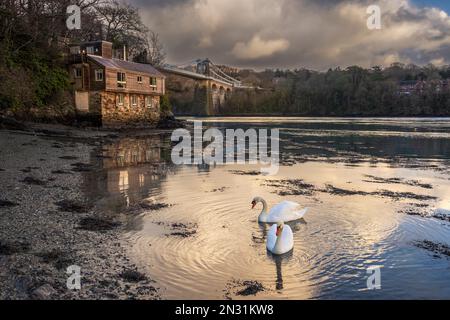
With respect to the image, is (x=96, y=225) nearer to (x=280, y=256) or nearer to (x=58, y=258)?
(x=58, y=258)

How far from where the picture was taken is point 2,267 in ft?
20.6

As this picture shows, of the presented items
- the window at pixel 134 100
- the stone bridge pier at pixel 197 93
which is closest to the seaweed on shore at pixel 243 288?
the window at pixel 134 100

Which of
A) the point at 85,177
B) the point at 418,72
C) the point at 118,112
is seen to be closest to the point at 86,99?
the point at 118,112

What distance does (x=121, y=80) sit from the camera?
134 feet

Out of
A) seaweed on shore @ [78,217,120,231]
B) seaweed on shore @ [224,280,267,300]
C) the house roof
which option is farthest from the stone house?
seaweed on shore @ [224,280,267,300]

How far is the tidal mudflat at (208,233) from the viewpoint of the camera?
628cm

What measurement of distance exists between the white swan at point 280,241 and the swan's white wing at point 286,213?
1.57 m

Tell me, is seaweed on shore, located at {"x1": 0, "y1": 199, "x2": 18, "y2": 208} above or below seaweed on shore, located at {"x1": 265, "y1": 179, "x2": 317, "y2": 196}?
above

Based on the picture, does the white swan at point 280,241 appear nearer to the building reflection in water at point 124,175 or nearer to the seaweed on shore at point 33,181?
the building reflection in water at point 124,175

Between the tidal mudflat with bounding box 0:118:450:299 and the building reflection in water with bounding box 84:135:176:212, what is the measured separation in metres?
0.08

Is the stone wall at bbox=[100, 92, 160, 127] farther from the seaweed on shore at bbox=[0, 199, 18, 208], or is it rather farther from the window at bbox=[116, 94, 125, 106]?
the seaweed on shore at bbox=[0, 199, 18, 208]

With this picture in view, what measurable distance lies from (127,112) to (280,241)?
36368mm

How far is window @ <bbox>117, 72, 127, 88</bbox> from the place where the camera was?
40406 mm
